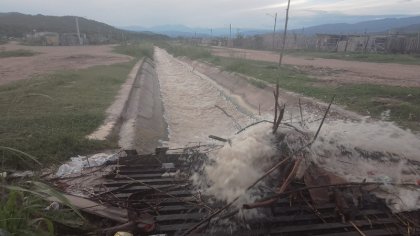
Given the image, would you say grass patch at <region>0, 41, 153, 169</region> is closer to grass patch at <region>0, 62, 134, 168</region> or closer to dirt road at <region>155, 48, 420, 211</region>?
grass patch at <region>0, 62, 134, 168</region>

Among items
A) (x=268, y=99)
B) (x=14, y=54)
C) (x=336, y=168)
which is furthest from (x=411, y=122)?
(x=14, y=54)

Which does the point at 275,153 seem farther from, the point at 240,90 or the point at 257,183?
the point at 240,90

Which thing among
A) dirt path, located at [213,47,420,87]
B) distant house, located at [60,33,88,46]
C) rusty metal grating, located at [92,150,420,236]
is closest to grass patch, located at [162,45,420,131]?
dirt path, located at [213,47,420,87]

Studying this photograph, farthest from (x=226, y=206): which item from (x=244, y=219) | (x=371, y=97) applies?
(x=371, y=97)

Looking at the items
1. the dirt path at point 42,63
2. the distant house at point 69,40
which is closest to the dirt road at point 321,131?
the dirt path at point 42,63

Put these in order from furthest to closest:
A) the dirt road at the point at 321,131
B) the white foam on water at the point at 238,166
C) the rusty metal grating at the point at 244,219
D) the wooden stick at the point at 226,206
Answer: the dirt road at the point at 321,131 < the white foam on water at the point at 238,166 < the rusty metal grating at the point at 244,219 < the wooden stick at the point at 226,206

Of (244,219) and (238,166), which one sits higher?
(238,166)

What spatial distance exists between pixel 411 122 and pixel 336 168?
4.34m

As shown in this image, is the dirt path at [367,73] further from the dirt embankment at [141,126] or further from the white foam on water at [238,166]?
the white foam on water at [238,166]

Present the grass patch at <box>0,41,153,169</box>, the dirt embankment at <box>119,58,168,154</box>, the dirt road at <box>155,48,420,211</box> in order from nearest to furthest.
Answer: the dirt road at <box>155,48,420,211</box> < the grass patch at <box>0,41,153,169</box> < the dirt embankment at <box>119,58,168,154</box>

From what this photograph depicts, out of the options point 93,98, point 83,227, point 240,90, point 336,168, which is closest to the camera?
point 83,227

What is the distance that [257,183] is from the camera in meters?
3.54

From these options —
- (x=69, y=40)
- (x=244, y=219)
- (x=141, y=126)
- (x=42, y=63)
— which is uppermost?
(x=244, y=219)

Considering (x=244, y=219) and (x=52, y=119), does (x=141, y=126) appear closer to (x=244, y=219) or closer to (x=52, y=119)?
(x=52, y=119)
